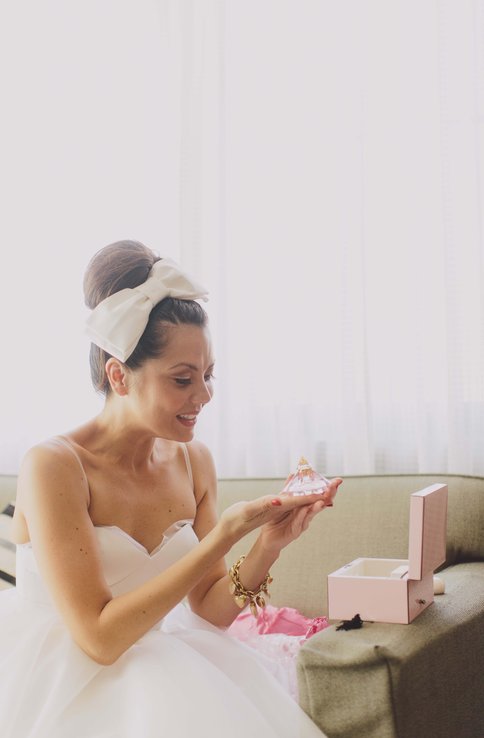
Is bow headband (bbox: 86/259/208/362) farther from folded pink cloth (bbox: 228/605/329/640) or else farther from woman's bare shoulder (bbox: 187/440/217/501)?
folded pink cloth (bbox: 228/605/329/640)

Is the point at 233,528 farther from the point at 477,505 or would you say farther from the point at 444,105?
the point at 444,105

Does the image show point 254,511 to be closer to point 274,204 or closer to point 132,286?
point 132,286

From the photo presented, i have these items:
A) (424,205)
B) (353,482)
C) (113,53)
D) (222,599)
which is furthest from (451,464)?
(113,53)

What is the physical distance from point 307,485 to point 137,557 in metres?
0.37

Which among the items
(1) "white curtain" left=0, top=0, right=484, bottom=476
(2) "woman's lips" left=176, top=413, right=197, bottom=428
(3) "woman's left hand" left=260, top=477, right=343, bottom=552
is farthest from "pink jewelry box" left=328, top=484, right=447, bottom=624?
(1) "white curtain" left=0, top=0, right=484, bottom=476

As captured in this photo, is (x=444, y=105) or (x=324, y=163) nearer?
(x=444, y=105)

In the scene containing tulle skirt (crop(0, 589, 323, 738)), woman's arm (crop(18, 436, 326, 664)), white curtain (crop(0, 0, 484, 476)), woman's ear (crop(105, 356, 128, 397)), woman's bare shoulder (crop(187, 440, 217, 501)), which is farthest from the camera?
white curtain (crop(0, 0, 484, 476))

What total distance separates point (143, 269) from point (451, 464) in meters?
1.12

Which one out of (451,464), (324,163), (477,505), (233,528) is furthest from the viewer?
(324,163)

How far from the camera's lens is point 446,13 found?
2488mm

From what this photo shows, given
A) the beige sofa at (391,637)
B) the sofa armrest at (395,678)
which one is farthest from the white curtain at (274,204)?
the sofa armrest at (395,678)

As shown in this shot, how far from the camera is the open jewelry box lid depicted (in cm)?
152

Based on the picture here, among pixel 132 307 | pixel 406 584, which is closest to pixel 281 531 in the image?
pixel 406 584

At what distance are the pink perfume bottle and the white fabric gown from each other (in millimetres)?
319
